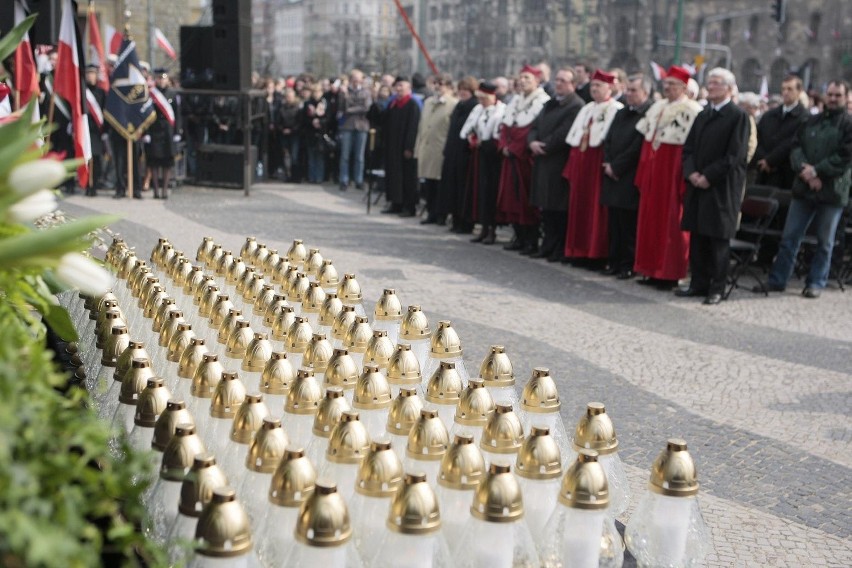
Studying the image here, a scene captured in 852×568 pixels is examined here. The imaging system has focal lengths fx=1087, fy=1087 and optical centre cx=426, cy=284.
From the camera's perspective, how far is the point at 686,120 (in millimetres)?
10836

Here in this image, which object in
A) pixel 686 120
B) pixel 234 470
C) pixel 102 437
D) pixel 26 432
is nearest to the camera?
pixel 26 432

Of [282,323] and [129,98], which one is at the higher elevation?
[129,98]

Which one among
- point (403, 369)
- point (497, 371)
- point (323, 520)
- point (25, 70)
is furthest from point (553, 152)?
point (323, 520)

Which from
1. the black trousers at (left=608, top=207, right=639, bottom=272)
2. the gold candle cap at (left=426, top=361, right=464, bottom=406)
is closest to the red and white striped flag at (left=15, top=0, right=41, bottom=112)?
the gold candle cap at (left=426, top=361, right=464, bottom=406)

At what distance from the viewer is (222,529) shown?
1.84 meters

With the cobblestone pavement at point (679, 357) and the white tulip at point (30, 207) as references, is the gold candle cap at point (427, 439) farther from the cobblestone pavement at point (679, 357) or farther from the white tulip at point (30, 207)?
the cobblestone pavement at point (679, 357)

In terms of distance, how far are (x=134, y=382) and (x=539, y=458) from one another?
983mm

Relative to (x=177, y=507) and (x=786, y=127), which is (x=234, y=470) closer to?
(x=177, y=507)

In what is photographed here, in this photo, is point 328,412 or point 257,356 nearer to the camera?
point 328,412

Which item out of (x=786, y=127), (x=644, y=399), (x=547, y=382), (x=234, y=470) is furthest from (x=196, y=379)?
(x=786, y=127)

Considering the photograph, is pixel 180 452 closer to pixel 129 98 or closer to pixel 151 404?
pixel 151 404

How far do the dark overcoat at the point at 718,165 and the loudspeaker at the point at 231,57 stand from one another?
10.8 meters

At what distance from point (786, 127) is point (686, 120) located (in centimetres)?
236

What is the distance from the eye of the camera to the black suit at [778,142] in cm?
1251
